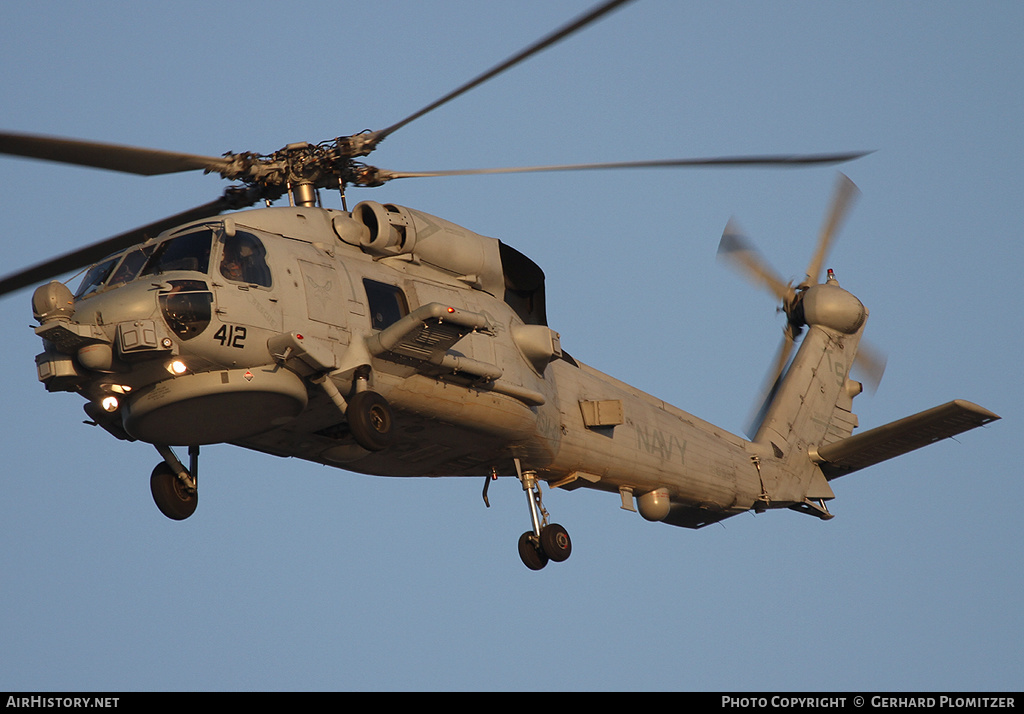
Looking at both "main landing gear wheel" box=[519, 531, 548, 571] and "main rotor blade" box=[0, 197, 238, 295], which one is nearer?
"main rotor blade" box=[0, 197, 238, 295]

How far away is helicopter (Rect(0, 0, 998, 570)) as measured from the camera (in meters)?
16.1

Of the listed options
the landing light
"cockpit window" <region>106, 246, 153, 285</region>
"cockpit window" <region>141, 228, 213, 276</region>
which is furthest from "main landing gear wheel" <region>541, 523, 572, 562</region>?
"cockpit window" <region>106, 246, 153, 285</region>

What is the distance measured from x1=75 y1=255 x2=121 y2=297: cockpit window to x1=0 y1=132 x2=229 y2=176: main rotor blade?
1.22m

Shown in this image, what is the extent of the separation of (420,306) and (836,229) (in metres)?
11.9

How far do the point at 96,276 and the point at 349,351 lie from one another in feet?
10.8

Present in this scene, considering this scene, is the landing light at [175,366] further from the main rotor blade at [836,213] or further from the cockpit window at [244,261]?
the main rotor blade at [836,213]

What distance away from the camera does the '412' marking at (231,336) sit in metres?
16.0

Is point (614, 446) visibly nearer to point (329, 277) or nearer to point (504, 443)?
point (504, 443)

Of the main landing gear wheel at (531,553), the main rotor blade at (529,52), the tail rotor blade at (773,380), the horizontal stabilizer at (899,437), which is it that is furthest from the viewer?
the tail rotor blade at (773,380)

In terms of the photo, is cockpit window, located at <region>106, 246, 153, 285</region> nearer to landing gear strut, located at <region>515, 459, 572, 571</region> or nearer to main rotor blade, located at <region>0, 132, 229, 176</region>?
main rotor blade, located at <region>0, 132, 229, 176</region>

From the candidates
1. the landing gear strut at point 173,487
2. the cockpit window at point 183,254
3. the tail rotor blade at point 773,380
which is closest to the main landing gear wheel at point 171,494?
the landing gear strut at point 173,487

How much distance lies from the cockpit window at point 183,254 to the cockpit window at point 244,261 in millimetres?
222
